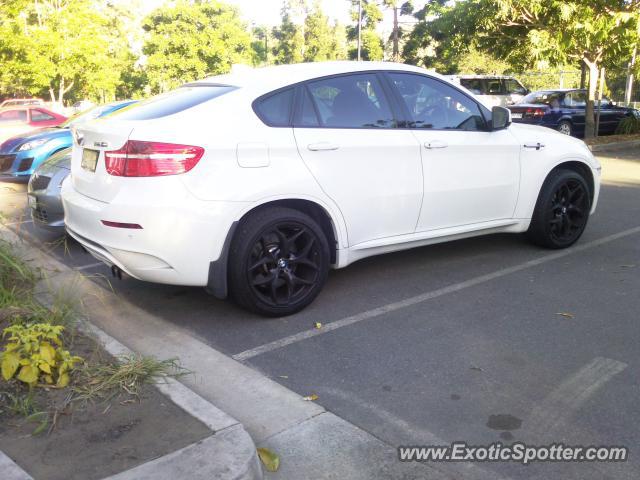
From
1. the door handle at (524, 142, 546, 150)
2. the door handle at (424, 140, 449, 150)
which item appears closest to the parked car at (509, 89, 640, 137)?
the door handle at (524, 142, 546, 150)

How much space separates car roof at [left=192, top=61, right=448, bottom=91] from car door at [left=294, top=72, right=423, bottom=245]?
2.4 inches

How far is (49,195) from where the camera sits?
20.8 ft

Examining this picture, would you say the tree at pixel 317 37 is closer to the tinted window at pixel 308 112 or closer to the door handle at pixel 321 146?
the tinted window at pixel 308 112

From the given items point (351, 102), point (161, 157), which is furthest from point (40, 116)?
point (161, 157)

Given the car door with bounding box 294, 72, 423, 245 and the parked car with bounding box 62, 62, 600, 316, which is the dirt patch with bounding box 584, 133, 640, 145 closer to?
the parked car with bounding box 62, 62, 600, 316

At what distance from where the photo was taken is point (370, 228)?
4828 mm

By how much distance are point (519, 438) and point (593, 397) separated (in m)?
0.63

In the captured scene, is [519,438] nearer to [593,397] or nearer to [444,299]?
[593,397]

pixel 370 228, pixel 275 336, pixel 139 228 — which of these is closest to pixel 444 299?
pixel 370 228

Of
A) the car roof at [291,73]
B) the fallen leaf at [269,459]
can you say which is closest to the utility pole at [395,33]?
the car roof at [291,73]

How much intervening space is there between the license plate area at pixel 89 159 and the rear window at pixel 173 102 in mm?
326

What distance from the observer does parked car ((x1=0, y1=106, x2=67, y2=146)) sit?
1419 cm

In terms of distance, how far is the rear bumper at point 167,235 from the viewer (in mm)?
3980

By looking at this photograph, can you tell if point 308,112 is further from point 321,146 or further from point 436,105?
point 436,105
